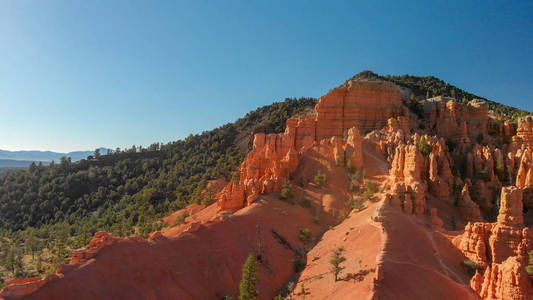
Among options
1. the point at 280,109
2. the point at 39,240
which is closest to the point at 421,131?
the point at 280,109

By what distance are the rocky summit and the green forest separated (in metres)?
13.3

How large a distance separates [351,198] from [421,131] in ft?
62.4

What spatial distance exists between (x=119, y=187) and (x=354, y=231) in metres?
57.0

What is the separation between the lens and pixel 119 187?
222ft

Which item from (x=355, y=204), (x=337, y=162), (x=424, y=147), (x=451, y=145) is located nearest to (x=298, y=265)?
(x=355, y=204)

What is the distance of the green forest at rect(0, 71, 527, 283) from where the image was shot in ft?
159

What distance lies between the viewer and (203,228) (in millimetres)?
23453

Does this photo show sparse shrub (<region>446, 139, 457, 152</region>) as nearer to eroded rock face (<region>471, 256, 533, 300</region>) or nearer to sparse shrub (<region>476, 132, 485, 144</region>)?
sparse shrub (<region>476, 132, 485, 144</region>)

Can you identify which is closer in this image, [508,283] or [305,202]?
[508,283]

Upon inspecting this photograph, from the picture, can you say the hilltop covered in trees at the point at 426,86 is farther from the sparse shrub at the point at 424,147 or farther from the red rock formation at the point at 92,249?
the red rock formation at the point at 92,249

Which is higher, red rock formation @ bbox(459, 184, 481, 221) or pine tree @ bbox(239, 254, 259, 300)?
red rock formation @ bbox(459, 184, 481, 221)

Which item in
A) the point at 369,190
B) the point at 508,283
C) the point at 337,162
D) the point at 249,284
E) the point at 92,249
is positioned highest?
the point at 337,162

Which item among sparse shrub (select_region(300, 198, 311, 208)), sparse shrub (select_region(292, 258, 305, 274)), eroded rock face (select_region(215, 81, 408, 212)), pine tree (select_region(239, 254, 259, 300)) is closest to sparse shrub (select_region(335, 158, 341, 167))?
eroded rock face (select_region(215, 81, 408, 212))

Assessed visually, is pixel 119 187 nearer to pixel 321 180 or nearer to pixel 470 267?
pixel 321 180
